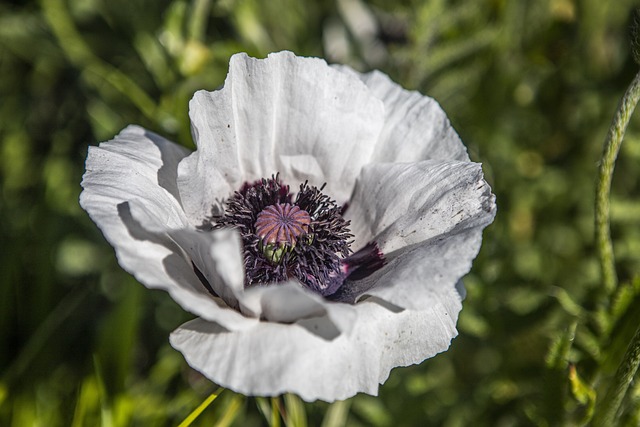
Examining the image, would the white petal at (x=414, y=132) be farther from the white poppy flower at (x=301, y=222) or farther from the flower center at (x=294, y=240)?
the flower center at (x=294, y=240)

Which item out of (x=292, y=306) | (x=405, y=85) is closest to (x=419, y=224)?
(x=292, y=306)

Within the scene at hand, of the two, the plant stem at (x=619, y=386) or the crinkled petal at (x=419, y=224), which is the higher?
the crinkled petal at (x=419, y=224)

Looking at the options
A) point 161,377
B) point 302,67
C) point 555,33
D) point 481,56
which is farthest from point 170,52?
point 555,33

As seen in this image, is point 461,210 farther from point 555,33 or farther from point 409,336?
point 555,33

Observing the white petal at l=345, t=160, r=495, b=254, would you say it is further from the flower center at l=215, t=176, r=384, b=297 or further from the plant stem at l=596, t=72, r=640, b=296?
the plant stem at l=596, t=72, r=640, b=296

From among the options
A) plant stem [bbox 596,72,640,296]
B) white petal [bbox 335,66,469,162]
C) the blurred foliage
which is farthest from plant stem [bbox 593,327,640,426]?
white petal [bbox 335,66,469,162]

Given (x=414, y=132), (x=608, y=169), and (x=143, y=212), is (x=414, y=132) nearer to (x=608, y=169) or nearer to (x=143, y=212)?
(x=608, y=169)

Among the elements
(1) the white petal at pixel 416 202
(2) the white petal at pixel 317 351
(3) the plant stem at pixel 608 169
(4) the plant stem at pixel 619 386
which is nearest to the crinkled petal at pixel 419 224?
(1) the white petal at pixel 416 202

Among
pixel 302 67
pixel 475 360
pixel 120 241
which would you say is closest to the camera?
pixel 120 241
